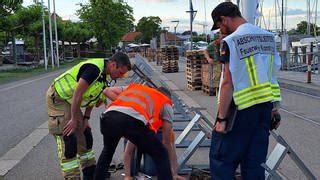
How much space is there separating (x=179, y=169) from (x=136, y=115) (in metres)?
1.58

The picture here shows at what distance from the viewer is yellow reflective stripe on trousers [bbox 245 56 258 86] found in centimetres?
426

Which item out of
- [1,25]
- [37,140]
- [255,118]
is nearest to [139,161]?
[255,118]

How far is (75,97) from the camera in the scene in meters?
5.37

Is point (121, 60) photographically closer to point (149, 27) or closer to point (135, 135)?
point (135, 135)

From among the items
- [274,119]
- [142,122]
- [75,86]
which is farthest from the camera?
[75,86]

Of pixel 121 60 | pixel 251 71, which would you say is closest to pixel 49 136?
pixel 121 60

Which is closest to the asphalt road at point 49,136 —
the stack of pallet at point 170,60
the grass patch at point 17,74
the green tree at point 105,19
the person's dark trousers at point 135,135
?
the person's dark trousers at point 135,135

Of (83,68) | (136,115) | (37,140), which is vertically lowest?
(37,140)

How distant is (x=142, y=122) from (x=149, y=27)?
4778 inches

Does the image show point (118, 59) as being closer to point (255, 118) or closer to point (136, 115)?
point (136, 115)

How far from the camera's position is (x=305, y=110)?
13.1 m

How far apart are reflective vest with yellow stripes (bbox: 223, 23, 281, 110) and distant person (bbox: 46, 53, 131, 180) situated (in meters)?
1.54

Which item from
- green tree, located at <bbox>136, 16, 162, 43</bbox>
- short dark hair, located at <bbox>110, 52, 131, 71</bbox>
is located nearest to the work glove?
short dark hair, located at <bbox>110, 52, 131, 71</bbox>

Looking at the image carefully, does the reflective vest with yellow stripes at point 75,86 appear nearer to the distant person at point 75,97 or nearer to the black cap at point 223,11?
the distant person at point 75,97
